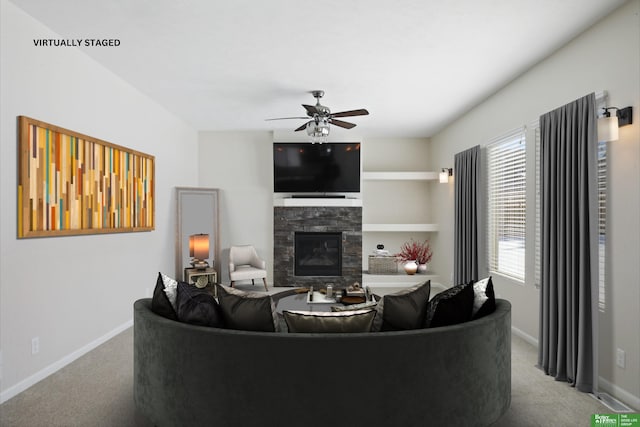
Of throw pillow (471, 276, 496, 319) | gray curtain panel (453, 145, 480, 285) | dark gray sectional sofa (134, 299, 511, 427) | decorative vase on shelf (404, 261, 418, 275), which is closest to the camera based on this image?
dark gray sectional sofa (134, 299, 511, 427)

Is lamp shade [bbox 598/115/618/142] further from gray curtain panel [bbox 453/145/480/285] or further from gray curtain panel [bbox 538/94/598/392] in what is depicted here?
gray curtain panel [bbox 453/145/480/285]

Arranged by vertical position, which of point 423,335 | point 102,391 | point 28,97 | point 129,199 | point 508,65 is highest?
point 508,65

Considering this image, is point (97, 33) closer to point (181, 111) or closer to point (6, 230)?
point (6, 230)

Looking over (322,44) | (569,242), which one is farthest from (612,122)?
(322,44)

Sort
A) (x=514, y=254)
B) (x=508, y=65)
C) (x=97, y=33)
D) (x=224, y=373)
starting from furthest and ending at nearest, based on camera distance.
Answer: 1. (x=514, y=254)
2. (x=508, y=65)
3. (x=97, y=33)
4. (x=224, y=373)

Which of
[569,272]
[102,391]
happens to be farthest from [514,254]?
[102,391]

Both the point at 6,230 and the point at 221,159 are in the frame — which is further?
the point at 221,159

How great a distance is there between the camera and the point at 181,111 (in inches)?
226

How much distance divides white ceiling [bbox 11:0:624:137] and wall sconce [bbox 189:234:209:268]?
207 cm

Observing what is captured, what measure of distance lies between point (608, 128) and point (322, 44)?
2239 mm

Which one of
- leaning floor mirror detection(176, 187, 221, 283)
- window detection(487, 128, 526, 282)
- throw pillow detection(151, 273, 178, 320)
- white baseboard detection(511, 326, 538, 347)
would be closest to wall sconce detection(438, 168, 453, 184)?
window detection(487, 128, 526, 282)

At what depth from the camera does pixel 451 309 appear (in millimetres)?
2193

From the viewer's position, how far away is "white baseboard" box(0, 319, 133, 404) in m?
2.79

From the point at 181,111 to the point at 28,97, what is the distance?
280 cm
